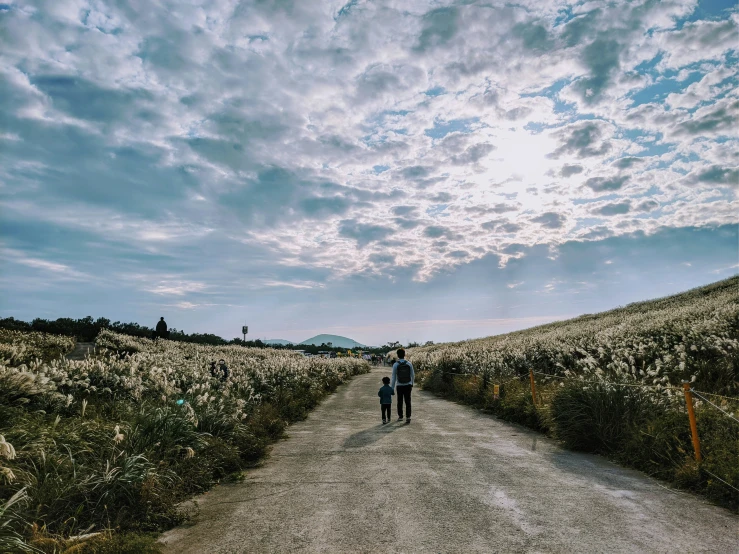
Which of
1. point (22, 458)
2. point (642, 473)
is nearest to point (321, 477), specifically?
point (22, 458)

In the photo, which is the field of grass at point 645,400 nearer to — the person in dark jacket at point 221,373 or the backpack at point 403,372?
the backpack at point 403,372

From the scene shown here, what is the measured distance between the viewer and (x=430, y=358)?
29.1 metres

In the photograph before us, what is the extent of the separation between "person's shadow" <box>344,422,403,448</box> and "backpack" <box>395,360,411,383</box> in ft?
4.03

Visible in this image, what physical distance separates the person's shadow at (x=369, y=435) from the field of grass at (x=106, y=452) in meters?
1.77

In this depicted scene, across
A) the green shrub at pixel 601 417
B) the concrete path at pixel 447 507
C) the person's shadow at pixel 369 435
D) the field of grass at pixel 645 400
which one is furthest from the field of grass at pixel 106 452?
the field of grass at pixel 645 400

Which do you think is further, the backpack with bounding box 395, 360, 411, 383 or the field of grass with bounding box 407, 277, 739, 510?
the backpack with bounding box 395, 360, 411, 383

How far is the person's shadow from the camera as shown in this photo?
10188 millimetres

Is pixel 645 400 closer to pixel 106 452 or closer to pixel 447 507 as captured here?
pixel 447 507

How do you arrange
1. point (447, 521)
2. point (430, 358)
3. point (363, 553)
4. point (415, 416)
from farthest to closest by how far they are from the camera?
point (430, 358) → point (415, 416) → point (447, 521) → point (363, 553)

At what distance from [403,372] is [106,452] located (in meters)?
8.29

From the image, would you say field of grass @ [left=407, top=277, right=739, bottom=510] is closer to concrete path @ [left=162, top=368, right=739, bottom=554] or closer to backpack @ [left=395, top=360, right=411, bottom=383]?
concrete path @ [left=162, top=368, right=739, bottom=554]

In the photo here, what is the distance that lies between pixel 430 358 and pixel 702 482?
22332 millimetres

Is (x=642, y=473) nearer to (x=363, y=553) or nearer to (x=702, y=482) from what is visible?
(x=702, y=482)

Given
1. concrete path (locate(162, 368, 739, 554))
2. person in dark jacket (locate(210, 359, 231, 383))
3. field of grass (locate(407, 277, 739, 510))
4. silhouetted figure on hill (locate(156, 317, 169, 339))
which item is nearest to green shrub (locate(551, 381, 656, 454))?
field of grass (locate(407, 277, 739, 510))
